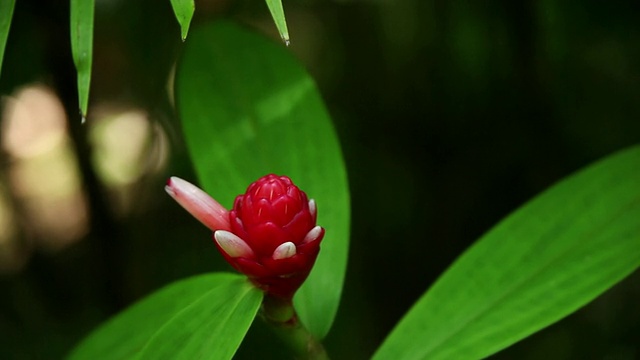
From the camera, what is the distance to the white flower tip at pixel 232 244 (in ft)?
1.64

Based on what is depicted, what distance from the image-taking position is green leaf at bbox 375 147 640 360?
0.58 m

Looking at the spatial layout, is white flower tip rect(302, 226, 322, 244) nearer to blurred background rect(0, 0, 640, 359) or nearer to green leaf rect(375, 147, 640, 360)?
green leaf rect(375, 147, 640, 360)

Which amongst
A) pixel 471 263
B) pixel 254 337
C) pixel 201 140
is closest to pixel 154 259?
pixel 254 337

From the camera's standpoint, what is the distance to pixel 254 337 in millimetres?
1104

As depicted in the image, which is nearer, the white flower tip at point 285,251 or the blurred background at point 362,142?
the white flower tip at point 285,251

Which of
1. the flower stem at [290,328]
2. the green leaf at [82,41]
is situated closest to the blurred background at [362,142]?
the green leaf at [82,41]

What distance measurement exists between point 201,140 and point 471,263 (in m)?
0.25

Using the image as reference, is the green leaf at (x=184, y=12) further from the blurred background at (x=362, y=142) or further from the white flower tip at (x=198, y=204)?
the blurred background at (x=362, y=142)

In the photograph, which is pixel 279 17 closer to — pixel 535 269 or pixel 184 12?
pixel 184 12

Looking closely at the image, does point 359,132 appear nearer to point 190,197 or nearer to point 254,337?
point 254,337

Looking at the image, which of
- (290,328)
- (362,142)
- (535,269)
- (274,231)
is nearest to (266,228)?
(274,231)

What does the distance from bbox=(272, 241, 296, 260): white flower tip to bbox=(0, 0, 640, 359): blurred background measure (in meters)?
0.52

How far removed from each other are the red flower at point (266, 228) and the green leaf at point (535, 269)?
0.14 metres

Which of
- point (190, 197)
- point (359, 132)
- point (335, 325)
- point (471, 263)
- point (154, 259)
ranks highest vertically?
point (190, 197)
